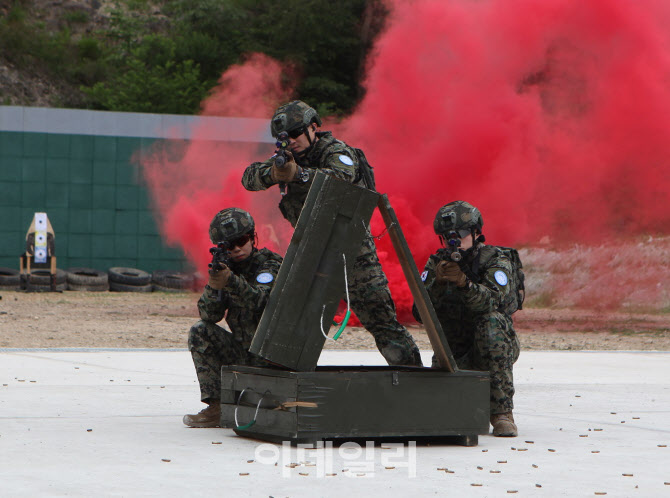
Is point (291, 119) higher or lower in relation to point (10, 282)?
higher

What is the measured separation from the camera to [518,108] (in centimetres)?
1530

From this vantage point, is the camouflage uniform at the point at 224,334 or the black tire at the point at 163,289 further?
the black tire at the point at 163,289

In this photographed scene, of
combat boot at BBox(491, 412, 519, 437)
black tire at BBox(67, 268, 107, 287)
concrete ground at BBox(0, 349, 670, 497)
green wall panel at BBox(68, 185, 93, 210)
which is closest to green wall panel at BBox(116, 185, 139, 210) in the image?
green wall panel at BBox(68, 185, 93, 210)

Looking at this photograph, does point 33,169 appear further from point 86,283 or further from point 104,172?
point 86,283

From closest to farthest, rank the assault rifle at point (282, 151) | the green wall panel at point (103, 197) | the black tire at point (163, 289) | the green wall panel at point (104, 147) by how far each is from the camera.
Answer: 1. the assault rifle at point (282, 151)
2. the black tire at point (163, 289)
3. the green wall panel at point (104, 147)
4. the green wall panel at point (103, 197)

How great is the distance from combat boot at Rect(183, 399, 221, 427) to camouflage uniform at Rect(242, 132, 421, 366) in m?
0.97

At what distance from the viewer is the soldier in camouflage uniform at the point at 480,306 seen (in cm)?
574

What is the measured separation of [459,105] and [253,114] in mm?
9991

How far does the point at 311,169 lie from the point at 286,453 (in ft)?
5.01

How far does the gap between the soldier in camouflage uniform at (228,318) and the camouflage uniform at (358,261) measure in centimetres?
26

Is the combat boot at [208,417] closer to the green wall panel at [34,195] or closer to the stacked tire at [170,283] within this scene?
the stacked tire at [170,283]

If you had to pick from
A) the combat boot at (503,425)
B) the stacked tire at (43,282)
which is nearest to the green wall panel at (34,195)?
the stacked tire at (43,282)

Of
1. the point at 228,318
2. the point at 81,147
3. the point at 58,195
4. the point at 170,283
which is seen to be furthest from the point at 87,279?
the point at 228,318

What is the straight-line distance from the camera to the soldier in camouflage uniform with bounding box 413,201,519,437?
18.8 ft
